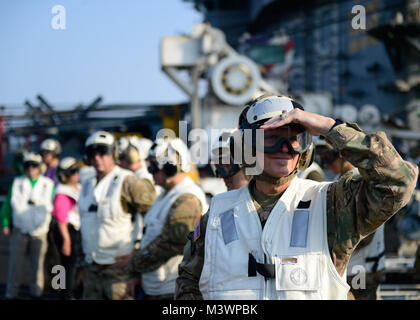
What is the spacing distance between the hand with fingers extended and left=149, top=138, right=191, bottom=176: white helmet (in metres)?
2.25

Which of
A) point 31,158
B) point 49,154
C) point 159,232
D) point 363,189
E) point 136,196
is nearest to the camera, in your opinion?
point 363,189

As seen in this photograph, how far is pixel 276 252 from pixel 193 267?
502 mm

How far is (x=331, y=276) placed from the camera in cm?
235

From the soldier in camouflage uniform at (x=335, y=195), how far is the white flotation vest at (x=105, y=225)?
7.43ft

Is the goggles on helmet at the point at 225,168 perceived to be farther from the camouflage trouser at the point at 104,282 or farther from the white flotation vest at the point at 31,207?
the white flotation vest at the point at 31,207

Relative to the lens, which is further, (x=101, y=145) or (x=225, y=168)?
(x=101, y=145)

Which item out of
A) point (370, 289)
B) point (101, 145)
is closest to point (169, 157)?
point (101, 145)

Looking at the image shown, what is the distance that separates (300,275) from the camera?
2.33 meters

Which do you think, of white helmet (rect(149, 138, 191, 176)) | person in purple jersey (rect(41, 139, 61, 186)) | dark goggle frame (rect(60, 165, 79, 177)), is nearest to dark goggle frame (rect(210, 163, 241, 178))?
white helmet (rect(149, 138, 191, 176))

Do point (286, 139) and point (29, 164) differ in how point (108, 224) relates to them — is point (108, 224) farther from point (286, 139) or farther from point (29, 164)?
point (29, 164)

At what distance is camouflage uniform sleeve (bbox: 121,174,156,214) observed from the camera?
16.4 ft
